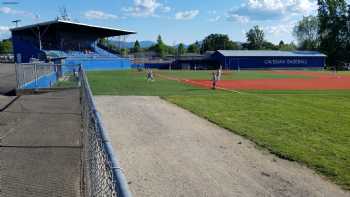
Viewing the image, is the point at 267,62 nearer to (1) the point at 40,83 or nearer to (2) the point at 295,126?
(1) the point at 40,83

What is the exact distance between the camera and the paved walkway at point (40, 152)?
6.24 m

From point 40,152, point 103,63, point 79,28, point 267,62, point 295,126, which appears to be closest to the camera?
point 40,152

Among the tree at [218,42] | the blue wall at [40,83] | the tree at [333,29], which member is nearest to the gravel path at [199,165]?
the blue wall at [40,83]

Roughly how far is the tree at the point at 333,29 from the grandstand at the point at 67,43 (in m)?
52.3

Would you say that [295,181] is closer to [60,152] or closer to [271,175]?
[271,175]

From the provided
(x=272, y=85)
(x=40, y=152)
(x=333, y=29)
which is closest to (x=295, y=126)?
(x=40, y=152)

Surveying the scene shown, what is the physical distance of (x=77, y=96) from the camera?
18703mm

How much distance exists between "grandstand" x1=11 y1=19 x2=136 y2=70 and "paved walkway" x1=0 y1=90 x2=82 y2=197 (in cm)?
4569

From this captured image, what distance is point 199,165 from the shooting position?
852 centimetres

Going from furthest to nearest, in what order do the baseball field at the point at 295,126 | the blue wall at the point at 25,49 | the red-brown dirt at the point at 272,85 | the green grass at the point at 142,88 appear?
the blue wall at the point at 25,49, the red-brown dirt at the point at 272,85, the green grass at the point at 142,88, the baseball field at the point at 295,126

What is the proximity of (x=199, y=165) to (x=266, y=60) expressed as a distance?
249 feet

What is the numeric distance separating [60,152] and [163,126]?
16.9 ft

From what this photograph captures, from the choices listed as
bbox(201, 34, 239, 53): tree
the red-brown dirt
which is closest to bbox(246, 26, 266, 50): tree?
bbox(201, 34, 239, 53): tree

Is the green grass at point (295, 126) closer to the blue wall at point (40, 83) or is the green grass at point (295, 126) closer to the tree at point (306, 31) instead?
the blue wall at point (40, 83)
